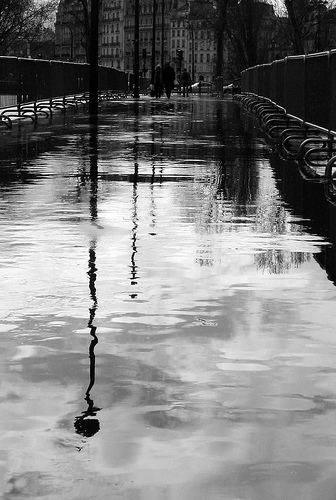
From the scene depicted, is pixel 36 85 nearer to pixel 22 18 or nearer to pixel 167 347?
pixel 167 347

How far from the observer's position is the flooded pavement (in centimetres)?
421

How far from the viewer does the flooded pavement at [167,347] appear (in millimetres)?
4208

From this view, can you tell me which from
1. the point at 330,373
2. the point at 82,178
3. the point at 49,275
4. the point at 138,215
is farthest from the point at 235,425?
the point at 82,178

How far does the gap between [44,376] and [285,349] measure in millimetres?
1128

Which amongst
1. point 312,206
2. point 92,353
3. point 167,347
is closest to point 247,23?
point 312,206

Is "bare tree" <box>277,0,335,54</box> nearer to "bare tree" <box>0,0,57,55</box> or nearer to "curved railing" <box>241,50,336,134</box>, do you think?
"bare tree" <box>0,0,57,55</box>

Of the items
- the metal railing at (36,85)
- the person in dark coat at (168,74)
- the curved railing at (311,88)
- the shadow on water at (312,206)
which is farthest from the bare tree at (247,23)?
the shadow on water at (312,206)

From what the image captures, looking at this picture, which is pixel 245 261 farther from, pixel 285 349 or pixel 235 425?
pixel 235 425

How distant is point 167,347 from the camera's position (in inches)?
238

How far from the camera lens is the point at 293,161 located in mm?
18500

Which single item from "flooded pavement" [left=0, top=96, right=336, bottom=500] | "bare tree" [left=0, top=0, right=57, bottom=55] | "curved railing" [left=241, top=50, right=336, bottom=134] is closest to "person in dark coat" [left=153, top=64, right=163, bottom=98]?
"bare tree" [left=0, top=0, right=57, bottom=55]

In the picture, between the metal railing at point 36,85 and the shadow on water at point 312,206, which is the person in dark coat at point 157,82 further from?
the shadow on water at point 312,206

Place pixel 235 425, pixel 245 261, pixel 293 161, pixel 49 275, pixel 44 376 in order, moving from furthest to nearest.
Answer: pixel 293 161, pixel 245 261, pixel 49 275, pixel 44 376, pixel 235 425

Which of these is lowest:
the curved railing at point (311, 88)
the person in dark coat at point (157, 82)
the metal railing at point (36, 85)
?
the person in dark coat at point (157, 82)
